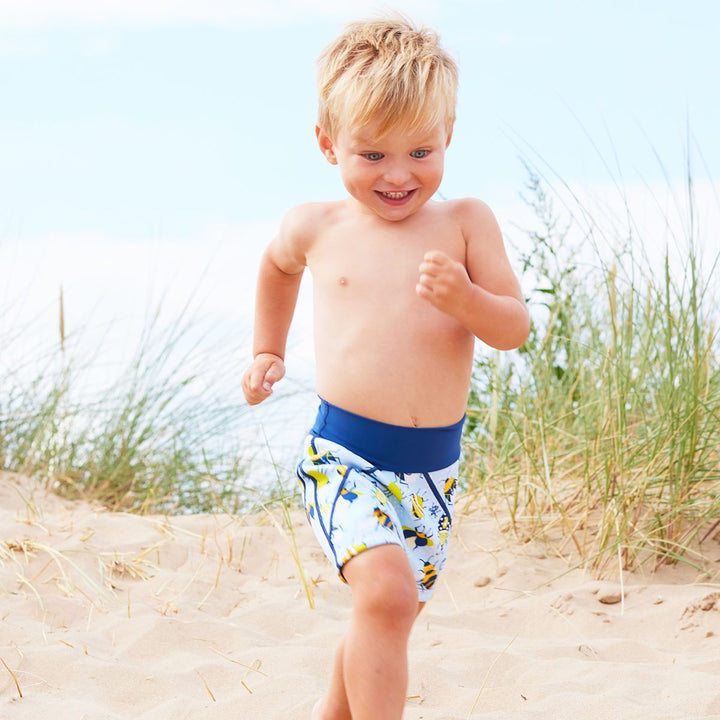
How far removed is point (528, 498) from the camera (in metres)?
4.01

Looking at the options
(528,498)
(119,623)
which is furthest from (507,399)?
(119,623)

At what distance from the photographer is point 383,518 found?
2.07m

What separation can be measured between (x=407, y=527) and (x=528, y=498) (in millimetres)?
1891

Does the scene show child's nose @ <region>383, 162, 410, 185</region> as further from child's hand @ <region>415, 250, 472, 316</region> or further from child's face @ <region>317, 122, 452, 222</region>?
child's hand @ <region>415, 250, 472, 316</region>

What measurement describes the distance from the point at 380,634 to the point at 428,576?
35cm

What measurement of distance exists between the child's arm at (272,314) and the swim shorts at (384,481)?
0.72 ft

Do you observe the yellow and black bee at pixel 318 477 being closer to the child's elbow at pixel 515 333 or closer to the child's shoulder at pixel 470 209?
the child's elbow at pixel 515 333

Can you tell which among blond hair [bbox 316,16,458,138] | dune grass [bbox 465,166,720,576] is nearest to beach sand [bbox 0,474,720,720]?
dune grass [bbox 465,166,720,576]

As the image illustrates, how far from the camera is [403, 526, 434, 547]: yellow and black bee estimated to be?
87.5 inches

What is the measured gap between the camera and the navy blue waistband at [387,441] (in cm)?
220

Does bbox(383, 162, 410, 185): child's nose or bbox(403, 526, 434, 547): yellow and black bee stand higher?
bbox(383, 162, 410, 185): child's nose

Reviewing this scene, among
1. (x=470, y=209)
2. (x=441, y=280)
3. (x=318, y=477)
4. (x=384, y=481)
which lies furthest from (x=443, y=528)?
(x=470, y=209)

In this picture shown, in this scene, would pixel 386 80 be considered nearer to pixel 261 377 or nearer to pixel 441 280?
pixel 441 280

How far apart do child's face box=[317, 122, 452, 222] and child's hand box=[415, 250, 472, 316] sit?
221 millimetres
